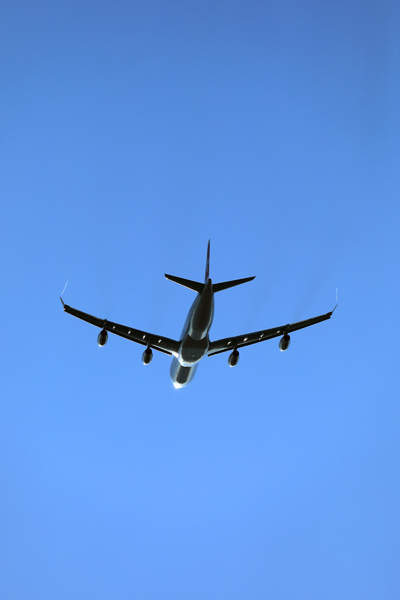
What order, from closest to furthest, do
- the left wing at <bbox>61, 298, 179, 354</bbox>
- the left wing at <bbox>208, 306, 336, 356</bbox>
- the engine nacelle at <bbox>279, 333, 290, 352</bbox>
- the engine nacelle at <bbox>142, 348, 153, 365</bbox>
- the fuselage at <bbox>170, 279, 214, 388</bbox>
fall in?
1. the fuselage at <bbox>170, 279, 214, 388</bbox>
2. the engine nacelle at <bbox>279, 333, 290, 352</bbox>
3. the left wing at <bbox>61, 298, 179, 354</bbox>
4. the engine nacelle at <bbox>142, 348, 153, 365</bbox>
5. the left wing at <bbox>208, 306, 336, 356</bbox>

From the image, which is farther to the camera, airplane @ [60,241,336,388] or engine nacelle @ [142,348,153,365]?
engine nacelle @ [142,348,153,365]

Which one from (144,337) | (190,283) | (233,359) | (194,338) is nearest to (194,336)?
(194,338)

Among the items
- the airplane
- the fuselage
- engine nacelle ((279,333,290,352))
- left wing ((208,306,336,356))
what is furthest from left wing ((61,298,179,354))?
engine nacelle ((279,333,290,352))

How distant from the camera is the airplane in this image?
105 feet

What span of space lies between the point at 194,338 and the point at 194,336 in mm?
319

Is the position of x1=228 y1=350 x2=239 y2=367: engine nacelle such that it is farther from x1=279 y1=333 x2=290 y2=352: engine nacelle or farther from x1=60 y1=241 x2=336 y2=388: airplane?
x1=279 y1=333 x2=290 y2=352: engine nacelle

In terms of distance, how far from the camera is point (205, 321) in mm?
32438

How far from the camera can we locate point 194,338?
34.4m

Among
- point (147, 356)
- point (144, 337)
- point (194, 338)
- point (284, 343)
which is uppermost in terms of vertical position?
point (284, 343)

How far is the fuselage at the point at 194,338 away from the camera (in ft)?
103

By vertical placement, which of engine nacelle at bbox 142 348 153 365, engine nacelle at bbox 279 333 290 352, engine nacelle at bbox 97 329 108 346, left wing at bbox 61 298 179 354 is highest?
engine nacelle at bbox 279 333 290 352

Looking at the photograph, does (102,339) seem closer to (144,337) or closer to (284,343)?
(144,337)

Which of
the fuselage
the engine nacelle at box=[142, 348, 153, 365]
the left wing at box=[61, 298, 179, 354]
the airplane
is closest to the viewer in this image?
the fuselage

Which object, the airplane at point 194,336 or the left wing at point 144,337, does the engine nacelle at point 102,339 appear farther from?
the left wing at point 144,337
